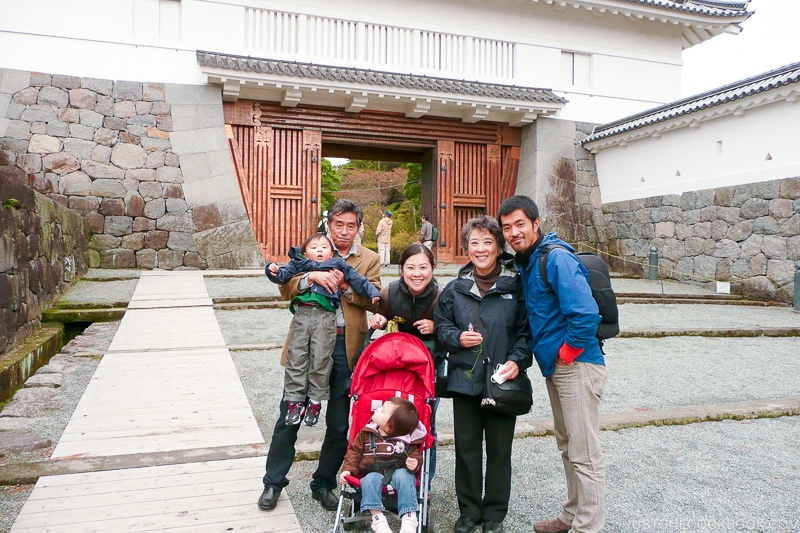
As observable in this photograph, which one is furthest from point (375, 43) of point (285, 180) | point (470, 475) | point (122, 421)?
point (470, 475)

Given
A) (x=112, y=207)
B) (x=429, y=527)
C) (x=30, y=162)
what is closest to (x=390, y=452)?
(x=429, y=527)

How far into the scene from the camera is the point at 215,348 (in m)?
5.11

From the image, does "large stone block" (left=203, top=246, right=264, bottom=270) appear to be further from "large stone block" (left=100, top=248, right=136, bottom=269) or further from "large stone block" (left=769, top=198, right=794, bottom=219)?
"large stone block" (left=769, top=198, right=794, bottom=219)

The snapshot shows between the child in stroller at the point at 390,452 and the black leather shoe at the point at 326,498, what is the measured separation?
32cm

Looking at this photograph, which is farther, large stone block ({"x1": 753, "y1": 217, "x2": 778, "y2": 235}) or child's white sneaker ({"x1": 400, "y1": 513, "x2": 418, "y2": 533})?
large stone block ({"x1": 753, "y1": 217, "x2": 778, "y2": 235})

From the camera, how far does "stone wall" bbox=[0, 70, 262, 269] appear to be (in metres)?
9.70

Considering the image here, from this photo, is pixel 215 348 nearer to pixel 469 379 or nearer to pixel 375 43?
pixel 469 379

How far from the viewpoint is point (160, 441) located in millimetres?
3094

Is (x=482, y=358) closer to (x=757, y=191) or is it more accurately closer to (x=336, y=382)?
(x=336, y=382)

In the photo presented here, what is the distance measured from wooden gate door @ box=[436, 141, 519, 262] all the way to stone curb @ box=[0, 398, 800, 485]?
8491 millimetres

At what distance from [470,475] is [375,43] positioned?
10.6 metres

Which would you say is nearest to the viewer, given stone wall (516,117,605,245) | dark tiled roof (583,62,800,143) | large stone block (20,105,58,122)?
dark tiled roof (583,62,800,143)

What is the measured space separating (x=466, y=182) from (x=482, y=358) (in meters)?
10.5

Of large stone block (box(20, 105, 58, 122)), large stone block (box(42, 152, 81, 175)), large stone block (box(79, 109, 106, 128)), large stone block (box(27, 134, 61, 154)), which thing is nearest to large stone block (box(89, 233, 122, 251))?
large stone block (box(42, 152, 81, 175))
